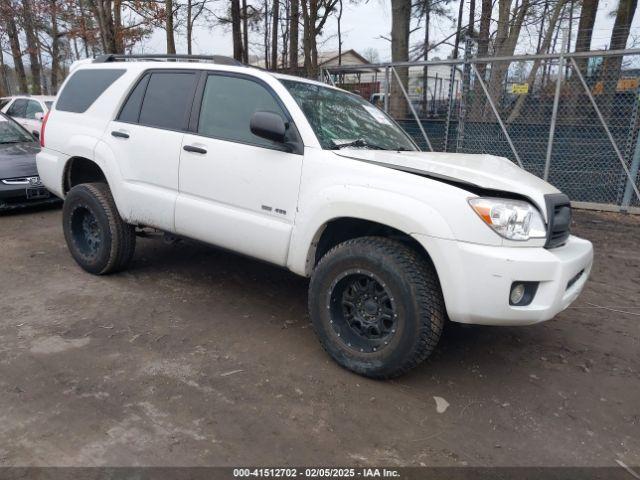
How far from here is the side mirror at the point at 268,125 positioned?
3.29 metres

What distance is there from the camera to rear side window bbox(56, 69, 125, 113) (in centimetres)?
466

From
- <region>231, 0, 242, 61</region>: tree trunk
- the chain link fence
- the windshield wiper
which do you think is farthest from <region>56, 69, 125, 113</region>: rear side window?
A: <region>231, 0, 242, 61</region>: tree trunk

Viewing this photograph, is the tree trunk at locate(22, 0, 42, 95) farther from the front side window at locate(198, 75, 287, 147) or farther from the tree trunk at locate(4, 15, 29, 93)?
the front side window at locate(198, 75, 287, 147)

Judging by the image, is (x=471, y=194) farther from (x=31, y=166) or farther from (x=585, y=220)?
(x=31, y=166)

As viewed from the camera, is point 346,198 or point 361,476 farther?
point 346,198

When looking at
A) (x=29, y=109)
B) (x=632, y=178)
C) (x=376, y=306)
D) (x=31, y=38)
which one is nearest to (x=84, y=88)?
(x=376, y=306)

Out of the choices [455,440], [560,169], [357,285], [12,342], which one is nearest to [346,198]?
[357,285]

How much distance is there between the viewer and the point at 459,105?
902cm

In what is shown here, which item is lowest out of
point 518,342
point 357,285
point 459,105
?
point 518,342

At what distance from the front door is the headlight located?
1.25 metres

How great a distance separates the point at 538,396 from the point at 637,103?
644cm

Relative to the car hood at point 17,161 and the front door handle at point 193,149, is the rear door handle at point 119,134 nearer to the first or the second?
the front door handle at point 193,149

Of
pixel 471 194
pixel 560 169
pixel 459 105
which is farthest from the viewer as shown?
pixel 459 105

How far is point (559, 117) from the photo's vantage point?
830cm
